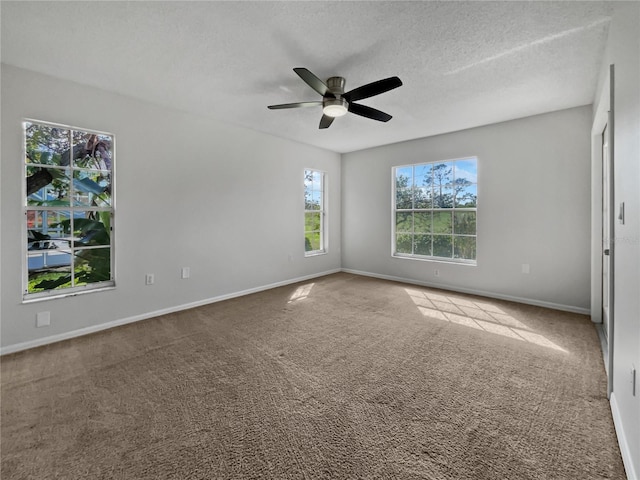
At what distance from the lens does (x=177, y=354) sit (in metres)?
2.64

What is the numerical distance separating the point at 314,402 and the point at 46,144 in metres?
3.56

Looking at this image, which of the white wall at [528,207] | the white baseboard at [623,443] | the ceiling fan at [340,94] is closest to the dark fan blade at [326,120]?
the ceiling fan at [340,94]

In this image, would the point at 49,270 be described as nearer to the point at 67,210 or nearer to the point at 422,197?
the point at 67,210

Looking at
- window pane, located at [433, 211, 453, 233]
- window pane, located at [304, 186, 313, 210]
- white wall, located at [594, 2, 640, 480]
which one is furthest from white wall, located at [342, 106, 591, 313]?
white wall, located at [594, 2, 640, 480]

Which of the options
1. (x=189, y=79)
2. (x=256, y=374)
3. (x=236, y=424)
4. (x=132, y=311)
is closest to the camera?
(x=236, y=424)

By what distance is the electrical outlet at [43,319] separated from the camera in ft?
9.27

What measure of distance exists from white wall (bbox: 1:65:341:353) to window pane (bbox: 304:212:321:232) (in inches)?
9.6

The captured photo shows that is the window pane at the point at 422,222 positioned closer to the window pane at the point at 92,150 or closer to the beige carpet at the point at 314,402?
the beige carpet at the point at 314,402

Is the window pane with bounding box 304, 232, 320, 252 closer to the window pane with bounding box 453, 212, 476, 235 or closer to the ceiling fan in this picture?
the window pane with bounding box 453, 212, 476, 235

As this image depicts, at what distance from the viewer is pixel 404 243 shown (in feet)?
18.0

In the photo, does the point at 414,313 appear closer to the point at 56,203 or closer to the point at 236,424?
the point at 236,424

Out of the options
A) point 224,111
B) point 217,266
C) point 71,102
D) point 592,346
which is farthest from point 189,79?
point 592,346

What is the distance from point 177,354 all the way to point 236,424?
122 cm

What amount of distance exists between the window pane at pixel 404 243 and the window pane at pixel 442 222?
51 centimetres
